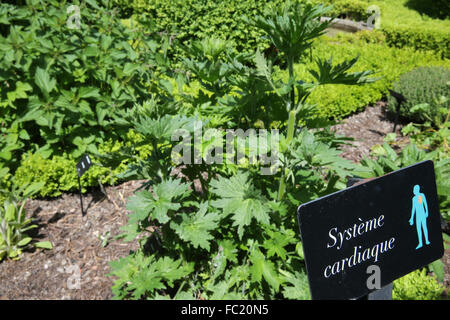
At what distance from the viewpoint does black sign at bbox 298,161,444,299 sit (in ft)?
4.38

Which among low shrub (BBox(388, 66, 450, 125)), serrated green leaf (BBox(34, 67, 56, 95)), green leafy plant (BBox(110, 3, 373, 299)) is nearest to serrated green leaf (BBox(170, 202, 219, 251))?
green leafy plant (BBox(110, 3, 373, 299))

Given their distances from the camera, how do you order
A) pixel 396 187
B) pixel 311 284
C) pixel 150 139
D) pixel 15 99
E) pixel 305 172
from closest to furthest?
pixel 311 284
pixel 396 187
pixel 150 139
pixel 305 172
pixel 15 99

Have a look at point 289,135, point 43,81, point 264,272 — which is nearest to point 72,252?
point 43,81

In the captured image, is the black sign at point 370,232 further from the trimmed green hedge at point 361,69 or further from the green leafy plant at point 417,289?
the trimmed green hedge at point 361,69

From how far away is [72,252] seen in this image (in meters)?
2.98

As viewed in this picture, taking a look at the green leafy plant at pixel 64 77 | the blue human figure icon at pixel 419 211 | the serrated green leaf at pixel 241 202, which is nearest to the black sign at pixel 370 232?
the blue human figure icon at pixel 419 211

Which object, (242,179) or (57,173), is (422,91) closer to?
(242,179)

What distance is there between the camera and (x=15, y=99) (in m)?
3.25

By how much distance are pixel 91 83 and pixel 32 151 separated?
37.6 inches

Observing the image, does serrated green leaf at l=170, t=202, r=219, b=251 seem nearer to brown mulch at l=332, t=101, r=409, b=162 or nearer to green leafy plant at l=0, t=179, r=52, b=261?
green leafy plant at l=0, t=179, r=52, b=261

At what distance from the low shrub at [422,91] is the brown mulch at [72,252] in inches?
108
